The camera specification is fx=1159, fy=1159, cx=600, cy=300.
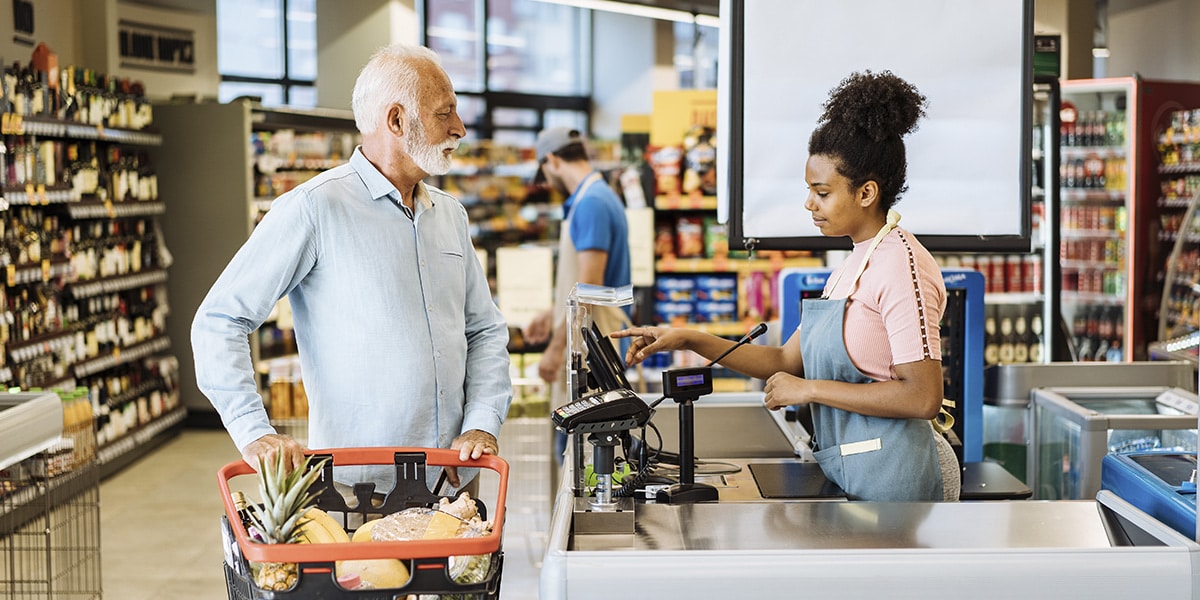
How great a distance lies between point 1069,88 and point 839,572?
25.0 ft

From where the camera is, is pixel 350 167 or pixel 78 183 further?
pixel 78 183

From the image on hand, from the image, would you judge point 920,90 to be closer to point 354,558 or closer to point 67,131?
point 354,558

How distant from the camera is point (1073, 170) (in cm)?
906

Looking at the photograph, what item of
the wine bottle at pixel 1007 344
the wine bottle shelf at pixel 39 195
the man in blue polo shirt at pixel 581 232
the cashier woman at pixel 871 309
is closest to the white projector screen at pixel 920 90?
the cashier woman at pixel 871 309

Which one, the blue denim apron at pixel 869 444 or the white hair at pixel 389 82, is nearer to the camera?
the blue denim apron at pixel 869 444

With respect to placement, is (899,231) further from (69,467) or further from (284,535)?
(69,467)

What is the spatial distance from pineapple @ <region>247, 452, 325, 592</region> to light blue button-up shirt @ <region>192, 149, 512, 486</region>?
23.8 inches

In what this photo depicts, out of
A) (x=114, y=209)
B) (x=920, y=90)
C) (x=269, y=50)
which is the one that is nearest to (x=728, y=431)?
(x=920, y=90)

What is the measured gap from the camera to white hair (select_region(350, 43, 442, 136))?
8.22 ft

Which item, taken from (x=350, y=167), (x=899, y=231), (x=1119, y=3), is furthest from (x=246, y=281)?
(x=1119, y=3)

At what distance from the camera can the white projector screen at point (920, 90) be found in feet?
9.07

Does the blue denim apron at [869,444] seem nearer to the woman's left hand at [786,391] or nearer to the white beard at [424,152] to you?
the woman's left hand at [786,391]

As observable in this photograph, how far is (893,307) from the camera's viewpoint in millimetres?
2184

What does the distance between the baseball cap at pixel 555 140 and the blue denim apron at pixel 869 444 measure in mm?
2974
